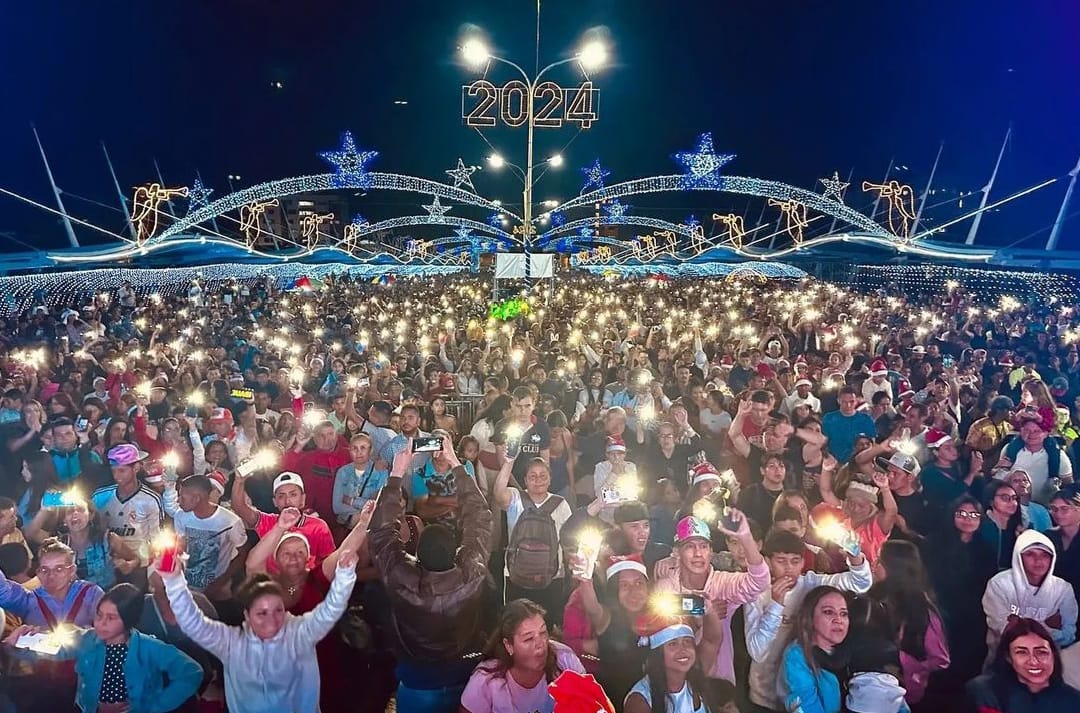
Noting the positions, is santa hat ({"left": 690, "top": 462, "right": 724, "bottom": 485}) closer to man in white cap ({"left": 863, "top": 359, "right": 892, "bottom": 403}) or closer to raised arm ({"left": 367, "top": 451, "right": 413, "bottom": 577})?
raised arm ({"left": 367, "top": 451, "right": 413, "bottom": 577})

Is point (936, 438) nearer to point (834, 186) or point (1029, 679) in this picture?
point (1029, 679)

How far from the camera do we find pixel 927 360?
11.2 meters

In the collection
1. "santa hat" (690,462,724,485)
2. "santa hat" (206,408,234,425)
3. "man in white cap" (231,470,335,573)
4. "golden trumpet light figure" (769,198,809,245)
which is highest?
"golden trumpet light figure" (769,198,809,245)

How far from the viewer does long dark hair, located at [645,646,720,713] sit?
3.43 m

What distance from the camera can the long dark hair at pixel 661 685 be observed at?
135 inches

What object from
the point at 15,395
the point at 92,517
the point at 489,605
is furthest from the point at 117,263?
the point at 489,605

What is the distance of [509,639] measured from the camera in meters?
3.54

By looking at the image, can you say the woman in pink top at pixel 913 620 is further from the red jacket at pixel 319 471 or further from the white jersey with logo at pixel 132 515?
the white jersey with logo at pixel 132 515

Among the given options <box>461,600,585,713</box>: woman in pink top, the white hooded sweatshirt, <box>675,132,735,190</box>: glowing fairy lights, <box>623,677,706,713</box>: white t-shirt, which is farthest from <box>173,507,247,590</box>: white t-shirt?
<box>675,132,735,190</box>: glowing fairy lights

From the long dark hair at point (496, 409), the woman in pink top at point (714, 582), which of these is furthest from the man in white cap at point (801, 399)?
the woman in pink top at point (714, 582)

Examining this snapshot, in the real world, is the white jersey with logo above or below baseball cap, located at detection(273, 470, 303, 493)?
below

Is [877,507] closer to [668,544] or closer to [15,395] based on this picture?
[668,544]

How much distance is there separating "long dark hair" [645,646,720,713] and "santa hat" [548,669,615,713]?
0.30 meters

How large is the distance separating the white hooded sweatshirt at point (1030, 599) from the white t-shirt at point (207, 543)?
5.00 m
